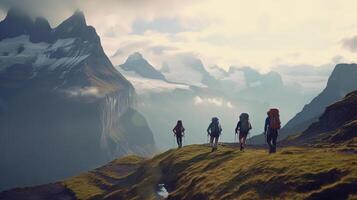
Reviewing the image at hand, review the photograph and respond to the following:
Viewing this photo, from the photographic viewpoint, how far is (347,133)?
59.7 metres

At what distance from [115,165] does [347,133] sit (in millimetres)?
52879

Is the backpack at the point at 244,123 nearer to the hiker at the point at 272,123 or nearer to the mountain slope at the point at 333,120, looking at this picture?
the hiker at the point at 272,123

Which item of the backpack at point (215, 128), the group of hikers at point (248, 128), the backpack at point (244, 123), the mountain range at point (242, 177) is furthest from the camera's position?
the backpack at point (215, 128)

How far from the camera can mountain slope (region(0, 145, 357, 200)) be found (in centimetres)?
3195

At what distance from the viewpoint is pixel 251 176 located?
38.7 meters

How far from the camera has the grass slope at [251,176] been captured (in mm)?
31859

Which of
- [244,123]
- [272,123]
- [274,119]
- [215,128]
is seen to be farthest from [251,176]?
[215,128]

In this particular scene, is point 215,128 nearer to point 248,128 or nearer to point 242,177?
point 248,128

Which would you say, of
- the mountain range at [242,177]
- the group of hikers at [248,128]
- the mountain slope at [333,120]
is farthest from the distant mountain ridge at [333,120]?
the group of hikers at [248,128]

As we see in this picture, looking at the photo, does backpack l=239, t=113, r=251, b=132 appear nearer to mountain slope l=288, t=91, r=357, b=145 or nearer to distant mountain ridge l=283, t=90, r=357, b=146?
distant mountain ridge l=283, t=90, r=357, b=146

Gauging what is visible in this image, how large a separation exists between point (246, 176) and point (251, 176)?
0.73m

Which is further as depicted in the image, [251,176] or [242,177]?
[242,177]

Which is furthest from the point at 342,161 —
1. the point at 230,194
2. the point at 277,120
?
the point at 277,120

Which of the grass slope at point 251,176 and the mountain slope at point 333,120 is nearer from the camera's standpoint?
the grass slope at point 251,176
